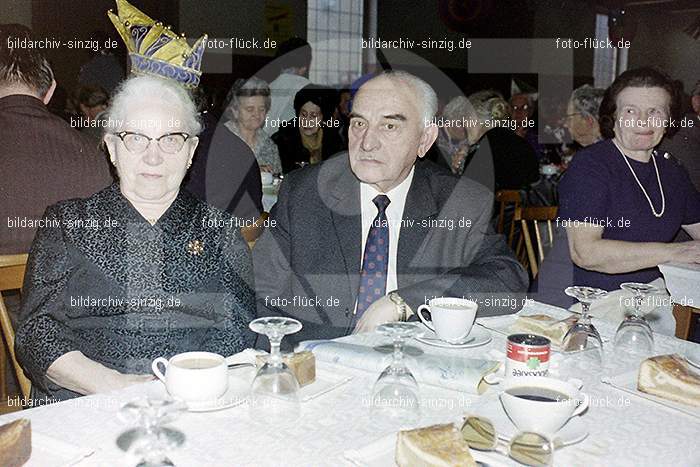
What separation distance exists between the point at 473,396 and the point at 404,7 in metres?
11.5

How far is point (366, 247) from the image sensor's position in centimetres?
256

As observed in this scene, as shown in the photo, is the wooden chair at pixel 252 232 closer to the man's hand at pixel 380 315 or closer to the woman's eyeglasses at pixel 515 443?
the man's hand at pixel 380 315

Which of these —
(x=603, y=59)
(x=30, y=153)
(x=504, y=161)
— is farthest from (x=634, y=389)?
(x=603, y=59)

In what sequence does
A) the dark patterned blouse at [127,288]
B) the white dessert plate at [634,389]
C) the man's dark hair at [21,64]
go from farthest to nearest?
the man's dark hair at [21,64] → the dark patterned blouse at [127,288] → the white dessert plate at [634,389]

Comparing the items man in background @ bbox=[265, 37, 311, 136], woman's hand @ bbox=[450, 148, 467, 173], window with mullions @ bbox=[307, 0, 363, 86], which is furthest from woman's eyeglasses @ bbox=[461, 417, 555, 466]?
window with mullions @ bbox=[307, 0, 363, 86]

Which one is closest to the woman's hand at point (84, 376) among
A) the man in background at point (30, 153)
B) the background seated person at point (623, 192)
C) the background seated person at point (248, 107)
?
the man in background at point (30, 153)

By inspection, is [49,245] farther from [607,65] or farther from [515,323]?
[607,65]

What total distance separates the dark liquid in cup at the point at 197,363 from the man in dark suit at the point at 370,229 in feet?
3.14

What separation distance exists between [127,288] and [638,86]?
8.06ft

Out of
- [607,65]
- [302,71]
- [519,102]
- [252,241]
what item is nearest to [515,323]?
[252,241]

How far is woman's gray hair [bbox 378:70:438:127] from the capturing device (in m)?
2.61

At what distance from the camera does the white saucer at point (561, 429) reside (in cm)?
131

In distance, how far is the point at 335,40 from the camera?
11430 mm

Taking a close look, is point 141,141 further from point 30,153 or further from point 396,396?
point 30,153
